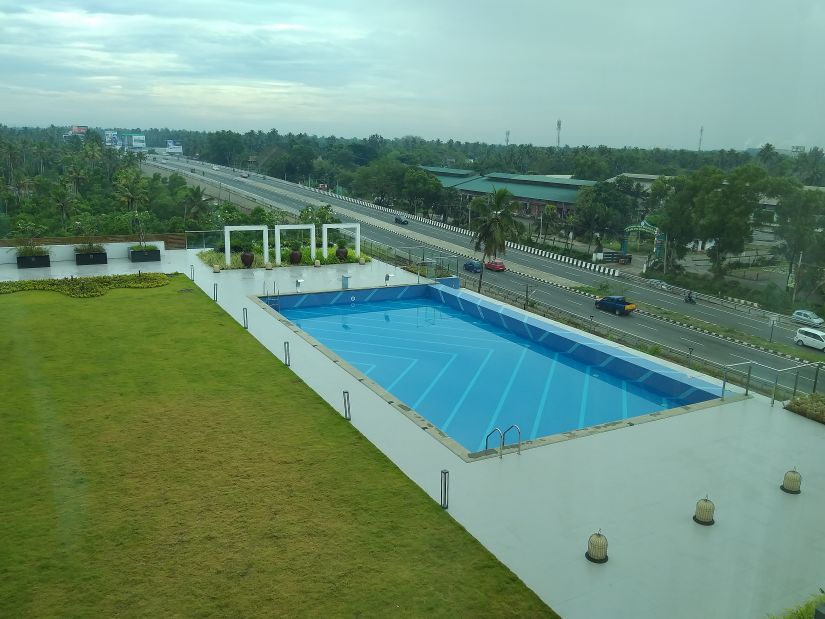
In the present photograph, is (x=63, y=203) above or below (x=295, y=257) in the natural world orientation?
above

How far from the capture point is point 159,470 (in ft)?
25.3

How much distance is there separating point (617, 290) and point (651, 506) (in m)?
21.1

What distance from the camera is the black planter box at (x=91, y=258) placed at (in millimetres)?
20594

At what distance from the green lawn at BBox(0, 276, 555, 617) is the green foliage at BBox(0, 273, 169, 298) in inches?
223

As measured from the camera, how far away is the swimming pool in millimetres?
11438

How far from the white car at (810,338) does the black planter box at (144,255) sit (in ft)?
61.4

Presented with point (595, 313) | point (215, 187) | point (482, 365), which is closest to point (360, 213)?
point (215, 187)

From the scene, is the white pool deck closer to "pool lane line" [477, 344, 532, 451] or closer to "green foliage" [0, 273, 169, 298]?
"pool lane line" [477, 344, 532, 451]

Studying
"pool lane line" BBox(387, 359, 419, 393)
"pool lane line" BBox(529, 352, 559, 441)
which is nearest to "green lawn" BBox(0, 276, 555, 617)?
"pool lane line" BBox(387, 359, 419, 393)

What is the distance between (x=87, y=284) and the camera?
1733 centimetres

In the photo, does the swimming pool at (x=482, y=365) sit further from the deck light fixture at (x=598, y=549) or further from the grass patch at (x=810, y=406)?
the deck light fixture at (x=598, y=549)

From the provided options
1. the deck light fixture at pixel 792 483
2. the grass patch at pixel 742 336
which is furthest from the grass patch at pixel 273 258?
the deck light fixture at pixel 792 483

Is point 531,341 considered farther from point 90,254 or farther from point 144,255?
point 90,254

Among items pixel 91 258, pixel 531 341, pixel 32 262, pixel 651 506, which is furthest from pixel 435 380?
pixel 32 262
